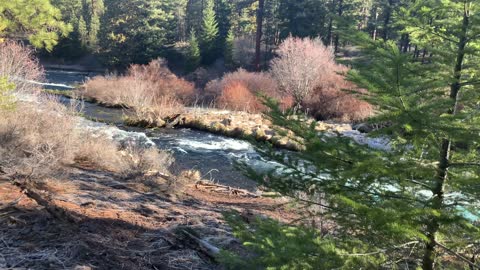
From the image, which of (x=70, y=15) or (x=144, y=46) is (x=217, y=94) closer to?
(x=144, y=46)

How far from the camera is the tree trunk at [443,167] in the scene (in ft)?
9.87

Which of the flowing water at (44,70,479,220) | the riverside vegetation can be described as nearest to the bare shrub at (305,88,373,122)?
the flowing water at (44,70,479,220)

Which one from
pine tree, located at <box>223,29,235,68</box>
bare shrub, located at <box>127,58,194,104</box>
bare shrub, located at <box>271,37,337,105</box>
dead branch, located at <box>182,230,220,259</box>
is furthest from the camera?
pine tree, located at <box>223,29,235,68</box>

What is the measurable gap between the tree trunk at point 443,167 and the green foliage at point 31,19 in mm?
9297

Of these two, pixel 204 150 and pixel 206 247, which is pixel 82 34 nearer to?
pixel 204 150

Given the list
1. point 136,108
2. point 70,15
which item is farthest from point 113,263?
point 70,15

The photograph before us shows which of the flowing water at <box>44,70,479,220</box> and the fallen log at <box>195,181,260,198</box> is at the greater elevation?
the fallen log at <box>195,181,260,198</box>

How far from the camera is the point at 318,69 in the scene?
2773 centimetres

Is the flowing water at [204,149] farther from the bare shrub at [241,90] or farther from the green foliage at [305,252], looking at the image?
the bare shrub at [241,90]

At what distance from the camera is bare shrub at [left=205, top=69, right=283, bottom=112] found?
26.6 meters

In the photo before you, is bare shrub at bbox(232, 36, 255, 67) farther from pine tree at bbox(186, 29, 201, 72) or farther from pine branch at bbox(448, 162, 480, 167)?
pine branch at bbox(448, 162, 480, 167)

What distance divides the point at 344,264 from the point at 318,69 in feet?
84.3

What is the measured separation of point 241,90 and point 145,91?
250 inches

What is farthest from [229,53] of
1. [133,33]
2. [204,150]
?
[204,150]
